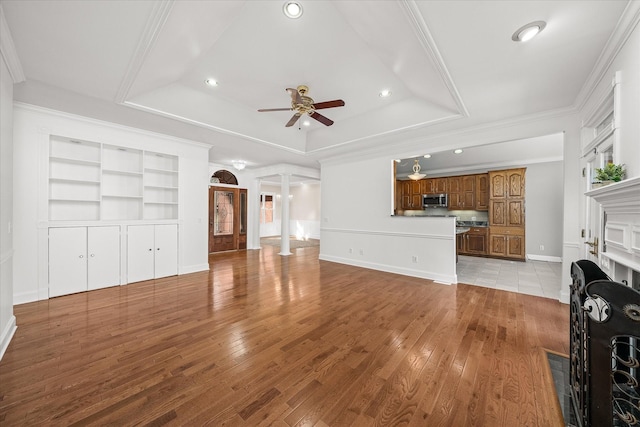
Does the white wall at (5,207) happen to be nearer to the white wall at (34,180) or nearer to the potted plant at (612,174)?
the white wall at (34,180)

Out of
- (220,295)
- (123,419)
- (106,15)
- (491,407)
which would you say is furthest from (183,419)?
A: (106,15)

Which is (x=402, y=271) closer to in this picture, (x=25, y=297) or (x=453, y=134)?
(x=453, y=134)

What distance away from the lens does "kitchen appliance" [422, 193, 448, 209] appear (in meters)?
7.61

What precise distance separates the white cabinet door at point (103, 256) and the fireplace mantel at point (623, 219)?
5989 millimetres

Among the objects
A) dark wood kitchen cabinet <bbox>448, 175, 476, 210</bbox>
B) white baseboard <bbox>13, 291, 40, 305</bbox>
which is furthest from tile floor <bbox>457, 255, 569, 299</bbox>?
white baseboard <bbox>13, 291, 40, 305</bbox>

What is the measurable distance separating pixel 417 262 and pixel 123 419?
15.2 ft

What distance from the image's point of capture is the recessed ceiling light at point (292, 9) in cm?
224

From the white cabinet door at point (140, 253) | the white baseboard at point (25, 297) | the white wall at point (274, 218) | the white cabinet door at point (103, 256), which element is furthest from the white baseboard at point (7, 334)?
the white wall at point (274, 218)

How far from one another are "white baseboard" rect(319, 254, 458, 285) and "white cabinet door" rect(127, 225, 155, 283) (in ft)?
12.6

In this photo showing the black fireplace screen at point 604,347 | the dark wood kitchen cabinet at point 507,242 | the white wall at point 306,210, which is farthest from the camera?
the white wall at point 306,210

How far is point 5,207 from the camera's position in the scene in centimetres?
238

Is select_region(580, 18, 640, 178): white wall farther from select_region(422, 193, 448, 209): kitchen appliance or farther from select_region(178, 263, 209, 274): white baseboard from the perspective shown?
select_region(178, 263, 209, 274): white baseboard

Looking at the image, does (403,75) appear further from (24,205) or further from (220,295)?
(24,205)

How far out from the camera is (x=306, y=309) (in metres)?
3.20
